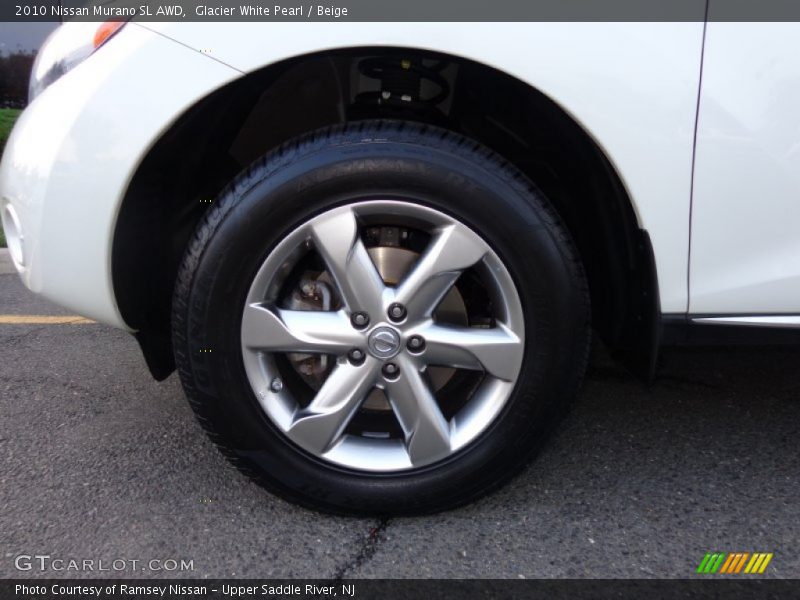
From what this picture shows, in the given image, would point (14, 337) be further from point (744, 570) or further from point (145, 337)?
point (744, 570)

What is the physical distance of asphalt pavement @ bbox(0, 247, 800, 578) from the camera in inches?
58.0

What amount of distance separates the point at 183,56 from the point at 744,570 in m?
1.65

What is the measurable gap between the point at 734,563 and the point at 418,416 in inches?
30.4

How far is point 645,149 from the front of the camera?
54.1 inches

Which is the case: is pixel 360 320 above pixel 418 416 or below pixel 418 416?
above

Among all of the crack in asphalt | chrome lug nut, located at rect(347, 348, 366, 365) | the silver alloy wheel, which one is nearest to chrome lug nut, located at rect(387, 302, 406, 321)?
the silver alloy wheel

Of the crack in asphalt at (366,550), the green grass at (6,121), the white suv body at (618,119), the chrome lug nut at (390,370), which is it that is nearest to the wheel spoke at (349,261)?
the chrome lug nut at (390,370)

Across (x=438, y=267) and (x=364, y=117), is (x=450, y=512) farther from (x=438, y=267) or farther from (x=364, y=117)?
(x=364, y=117)

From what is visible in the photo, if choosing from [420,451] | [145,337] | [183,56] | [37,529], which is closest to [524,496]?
[420,451]

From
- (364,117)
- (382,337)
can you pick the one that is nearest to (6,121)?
(364,117)

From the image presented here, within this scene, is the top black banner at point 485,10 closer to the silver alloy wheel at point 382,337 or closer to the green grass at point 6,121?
the silver alloy wheel at point 382,337

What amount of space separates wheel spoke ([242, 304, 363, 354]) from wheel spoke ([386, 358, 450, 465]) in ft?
0.46

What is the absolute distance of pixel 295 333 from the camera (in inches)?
58.4

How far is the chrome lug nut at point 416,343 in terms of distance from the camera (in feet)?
4.87
